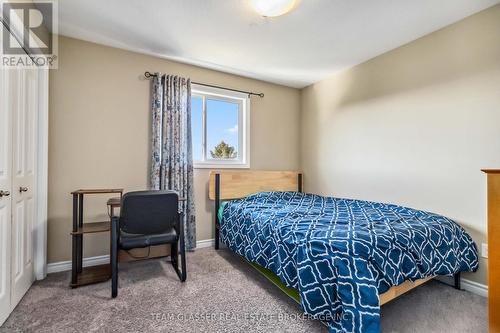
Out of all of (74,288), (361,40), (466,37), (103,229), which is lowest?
(74,288)

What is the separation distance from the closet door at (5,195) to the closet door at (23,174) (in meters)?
0.07

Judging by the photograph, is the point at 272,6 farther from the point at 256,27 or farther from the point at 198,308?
the point at 198,308

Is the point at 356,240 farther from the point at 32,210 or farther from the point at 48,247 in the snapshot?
the point at 48,247

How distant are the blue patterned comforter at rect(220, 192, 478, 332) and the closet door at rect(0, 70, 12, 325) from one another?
170 centimetres


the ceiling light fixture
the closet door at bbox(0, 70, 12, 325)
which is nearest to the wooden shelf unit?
the closet door at bbox(0, 70, 12, 325)

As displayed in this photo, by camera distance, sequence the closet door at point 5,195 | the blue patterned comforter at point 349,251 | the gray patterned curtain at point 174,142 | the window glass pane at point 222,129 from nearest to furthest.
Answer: the blue patterned comforter at point 349,251
the closet door at point 5,195
the gray patterned curtain at point 174,142
the window glass pane at point 222,129

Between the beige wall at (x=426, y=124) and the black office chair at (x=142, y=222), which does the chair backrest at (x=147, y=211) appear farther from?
the beige wall at (x=426, y=124)

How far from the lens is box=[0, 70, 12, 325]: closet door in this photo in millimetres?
1542

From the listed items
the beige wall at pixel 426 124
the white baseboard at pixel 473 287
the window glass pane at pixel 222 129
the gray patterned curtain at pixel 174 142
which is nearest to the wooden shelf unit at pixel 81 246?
the gray patterned curtain at pixel 174 142

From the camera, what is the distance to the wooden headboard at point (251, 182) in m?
3.14

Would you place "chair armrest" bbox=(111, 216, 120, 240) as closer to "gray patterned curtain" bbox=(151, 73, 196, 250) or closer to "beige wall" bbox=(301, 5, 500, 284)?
"gray patterned curtain" bbox=(151, 73, 196, 250)

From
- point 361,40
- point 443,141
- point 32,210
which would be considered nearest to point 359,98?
point 361,40

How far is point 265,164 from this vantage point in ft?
12.0

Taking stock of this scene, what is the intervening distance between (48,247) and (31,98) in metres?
1.39
